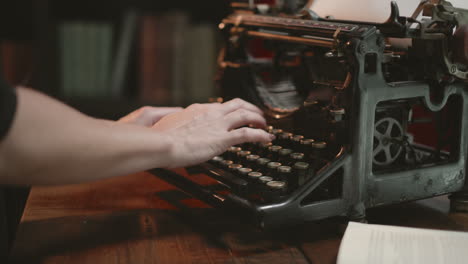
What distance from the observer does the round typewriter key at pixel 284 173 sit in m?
→ 1.03

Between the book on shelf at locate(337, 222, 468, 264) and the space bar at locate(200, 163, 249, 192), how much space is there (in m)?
0.22

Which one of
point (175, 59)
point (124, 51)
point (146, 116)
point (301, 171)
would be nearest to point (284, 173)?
point (301, 171)

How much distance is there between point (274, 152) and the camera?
1.19 meters

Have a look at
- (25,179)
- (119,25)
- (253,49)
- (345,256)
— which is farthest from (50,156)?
(119,25)

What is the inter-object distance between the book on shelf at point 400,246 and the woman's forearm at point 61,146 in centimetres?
37

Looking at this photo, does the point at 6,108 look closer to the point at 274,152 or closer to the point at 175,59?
the point at 274,152

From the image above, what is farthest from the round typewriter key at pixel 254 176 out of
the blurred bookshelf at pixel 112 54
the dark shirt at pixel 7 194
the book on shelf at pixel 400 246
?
the blurred bookshelf at pixel 112 54

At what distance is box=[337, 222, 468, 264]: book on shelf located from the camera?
2.72ft

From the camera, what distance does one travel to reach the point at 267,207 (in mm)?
932

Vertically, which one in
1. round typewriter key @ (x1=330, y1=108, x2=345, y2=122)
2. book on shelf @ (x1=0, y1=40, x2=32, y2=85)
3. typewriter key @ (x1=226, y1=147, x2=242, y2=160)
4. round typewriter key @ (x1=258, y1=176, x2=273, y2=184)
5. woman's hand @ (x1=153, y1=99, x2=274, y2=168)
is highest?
round typewriter key @ (x1=330, y1=108, x2=345, y2=122)

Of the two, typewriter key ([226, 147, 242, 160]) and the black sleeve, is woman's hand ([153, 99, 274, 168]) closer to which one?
typewriter key ([226, 147, 242, 160])

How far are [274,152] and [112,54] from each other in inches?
68.2

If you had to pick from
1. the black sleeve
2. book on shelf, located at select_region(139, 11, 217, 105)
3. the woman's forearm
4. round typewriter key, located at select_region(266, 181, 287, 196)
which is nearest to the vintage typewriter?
round typewriter key, located at select_region(266, 181, 287, 196)

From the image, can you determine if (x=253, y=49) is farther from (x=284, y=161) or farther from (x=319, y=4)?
(x=284, y=161)
